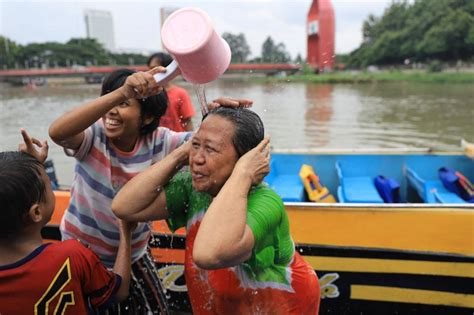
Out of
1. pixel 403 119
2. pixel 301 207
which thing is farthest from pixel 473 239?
pixel 403 119

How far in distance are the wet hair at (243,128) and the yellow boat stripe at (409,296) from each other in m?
1.99

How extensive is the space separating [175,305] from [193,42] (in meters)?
2.44

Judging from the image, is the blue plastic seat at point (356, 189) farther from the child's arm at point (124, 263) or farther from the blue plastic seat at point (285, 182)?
the child's arm at point (124, 263)

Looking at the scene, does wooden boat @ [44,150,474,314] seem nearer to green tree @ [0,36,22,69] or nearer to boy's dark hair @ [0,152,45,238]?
boy's dark hair @ [0,152,45,238]

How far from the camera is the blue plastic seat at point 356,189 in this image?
3.75 meters

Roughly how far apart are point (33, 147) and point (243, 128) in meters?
0.87

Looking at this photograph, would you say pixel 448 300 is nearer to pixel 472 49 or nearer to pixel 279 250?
pixel 279 250

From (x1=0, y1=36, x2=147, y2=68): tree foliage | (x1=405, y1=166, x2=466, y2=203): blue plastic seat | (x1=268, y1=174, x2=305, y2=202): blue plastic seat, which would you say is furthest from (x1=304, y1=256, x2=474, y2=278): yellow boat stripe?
(x1=0, y1=36, x2=147, y2=68): tree foliage

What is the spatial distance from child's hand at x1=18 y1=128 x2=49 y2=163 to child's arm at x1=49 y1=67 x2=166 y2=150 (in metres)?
0.08

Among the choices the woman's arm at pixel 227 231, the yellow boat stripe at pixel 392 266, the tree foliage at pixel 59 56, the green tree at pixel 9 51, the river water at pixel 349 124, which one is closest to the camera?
the woman's arm at pixel 227 231

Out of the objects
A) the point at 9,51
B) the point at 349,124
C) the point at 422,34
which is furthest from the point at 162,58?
the point at 9,51

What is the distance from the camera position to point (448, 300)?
9.21 ft

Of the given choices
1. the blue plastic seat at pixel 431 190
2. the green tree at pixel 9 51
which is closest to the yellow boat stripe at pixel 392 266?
the blue plastic seat at pixel 431 190

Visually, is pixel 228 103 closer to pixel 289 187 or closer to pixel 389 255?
pixel 389 255
